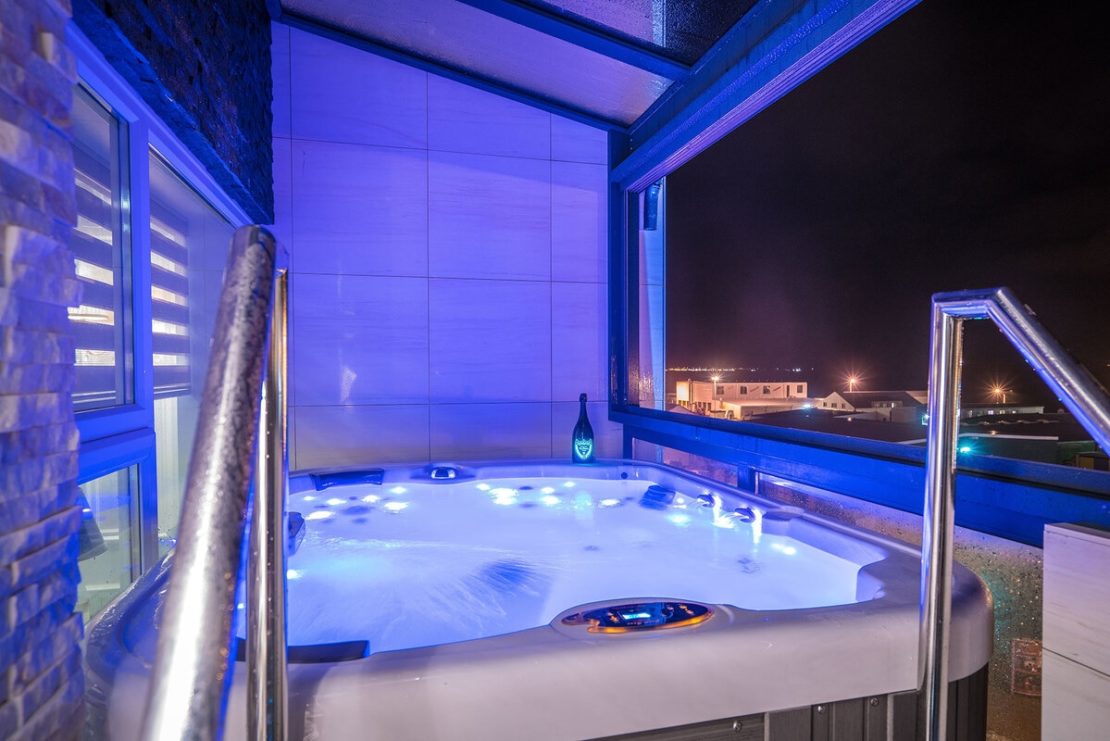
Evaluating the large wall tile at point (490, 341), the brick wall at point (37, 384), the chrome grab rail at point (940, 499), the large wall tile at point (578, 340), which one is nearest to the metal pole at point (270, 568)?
the brick wall at point (37, 384)

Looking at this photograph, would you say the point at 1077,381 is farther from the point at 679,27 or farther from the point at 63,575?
the point at 679,27

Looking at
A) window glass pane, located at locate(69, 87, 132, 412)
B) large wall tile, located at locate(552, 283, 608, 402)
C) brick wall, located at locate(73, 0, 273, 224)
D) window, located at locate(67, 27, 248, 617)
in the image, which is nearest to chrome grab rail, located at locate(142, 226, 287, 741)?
window, located at locate(67, 27, 248, 617)

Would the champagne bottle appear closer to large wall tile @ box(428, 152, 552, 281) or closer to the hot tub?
the hot tub

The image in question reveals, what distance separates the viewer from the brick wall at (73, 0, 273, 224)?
1.40 metres

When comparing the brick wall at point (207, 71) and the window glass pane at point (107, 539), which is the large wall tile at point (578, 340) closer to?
the brick wall at point (207, 71)

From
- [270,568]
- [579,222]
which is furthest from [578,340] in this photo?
[270,568]

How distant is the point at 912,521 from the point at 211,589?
174 centimetres

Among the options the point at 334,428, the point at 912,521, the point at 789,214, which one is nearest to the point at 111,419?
the point at 334,428

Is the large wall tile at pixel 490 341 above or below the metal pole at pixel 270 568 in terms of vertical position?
above

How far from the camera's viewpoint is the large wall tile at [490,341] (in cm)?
317

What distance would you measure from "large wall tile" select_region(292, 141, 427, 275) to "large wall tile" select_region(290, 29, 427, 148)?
0.24 ft

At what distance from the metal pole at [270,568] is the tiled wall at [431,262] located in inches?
97.0

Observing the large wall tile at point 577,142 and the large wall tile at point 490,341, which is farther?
the large wall tile at point 577,142

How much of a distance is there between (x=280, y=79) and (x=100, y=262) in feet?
5.56
